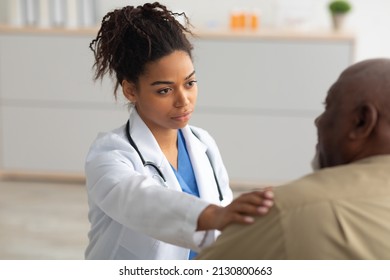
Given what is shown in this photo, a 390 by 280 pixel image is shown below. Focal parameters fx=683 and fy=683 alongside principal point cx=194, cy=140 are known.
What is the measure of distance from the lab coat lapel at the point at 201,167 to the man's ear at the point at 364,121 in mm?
549

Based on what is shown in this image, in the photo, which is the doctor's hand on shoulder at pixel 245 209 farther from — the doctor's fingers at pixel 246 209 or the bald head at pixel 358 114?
the bald head at pixel 358 114

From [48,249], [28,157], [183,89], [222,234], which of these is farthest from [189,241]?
[28,157]

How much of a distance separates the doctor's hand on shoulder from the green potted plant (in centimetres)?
337

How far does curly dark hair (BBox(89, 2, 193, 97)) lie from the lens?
1.48 m

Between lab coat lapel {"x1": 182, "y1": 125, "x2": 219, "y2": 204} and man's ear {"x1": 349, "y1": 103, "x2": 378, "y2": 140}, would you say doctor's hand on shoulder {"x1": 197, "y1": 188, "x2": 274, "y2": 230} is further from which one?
lab coat lapel {"x1": 182, "y1": 125, "x2": 219, "y2": 204}

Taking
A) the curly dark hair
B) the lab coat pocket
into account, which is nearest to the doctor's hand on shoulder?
the lab coat pocket

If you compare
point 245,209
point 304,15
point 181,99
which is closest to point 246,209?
point 245,209

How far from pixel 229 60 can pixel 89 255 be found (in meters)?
2.82

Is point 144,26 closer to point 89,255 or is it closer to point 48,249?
point 89,255

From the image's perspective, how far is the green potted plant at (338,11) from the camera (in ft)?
14.0

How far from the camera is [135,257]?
4.83 feet

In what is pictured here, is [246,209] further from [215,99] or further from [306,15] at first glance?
[306,15]

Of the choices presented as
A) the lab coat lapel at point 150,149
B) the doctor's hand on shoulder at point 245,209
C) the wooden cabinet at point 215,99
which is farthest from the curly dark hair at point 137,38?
the wooden cabinet at point 215,99

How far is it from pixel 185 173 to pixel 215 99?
9.03ft
